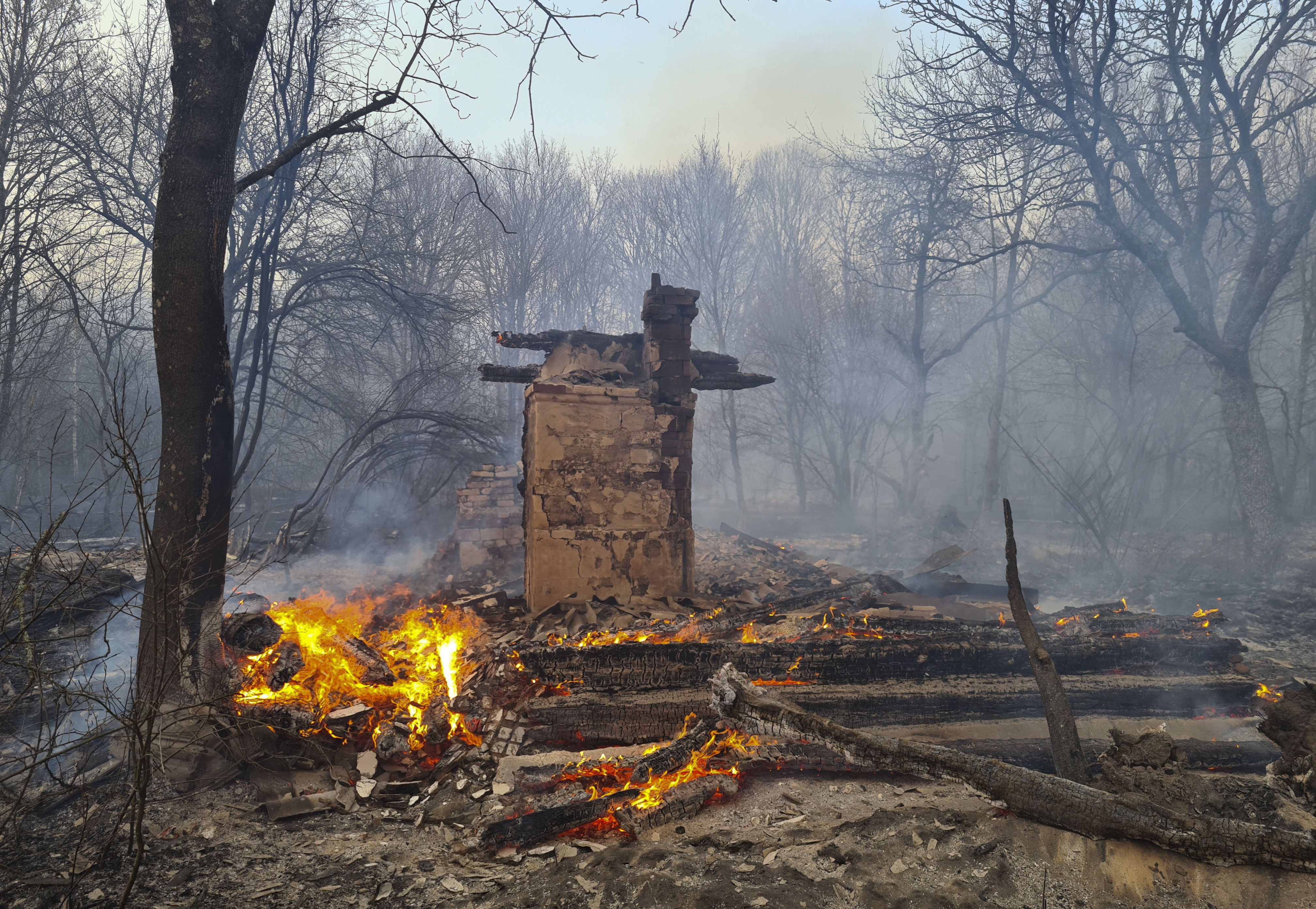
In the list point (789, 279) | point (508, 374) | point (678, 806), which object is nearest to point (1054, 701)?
point (678, 806)

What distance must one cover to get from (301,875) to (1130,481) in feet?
41.6

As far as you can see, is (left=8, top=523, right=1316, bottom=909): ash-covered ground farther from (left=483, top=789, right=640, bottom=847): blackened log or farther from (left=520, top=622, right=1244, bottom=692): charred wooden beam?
(left=520, top=622, right=1244, bottom=692): charred wooden beam

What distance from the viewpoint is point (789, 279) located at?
22.5 m

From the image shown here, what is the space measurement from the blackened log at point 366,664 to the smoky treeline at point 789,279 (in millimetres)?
2349

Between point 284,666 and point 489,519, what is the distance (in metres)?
7.16

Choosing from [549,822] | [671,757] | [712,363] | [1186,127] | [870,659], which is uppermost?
[1186,127]

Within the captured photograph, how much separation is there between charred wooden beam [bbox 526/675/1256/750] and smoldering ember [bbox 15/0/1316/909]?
0.03 meters

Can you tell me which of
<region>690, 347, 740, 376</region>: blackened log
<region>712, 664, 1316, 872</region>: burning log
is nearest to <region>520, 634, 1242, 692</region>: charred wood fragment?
<region>712, 664, 1316, 872</region>: burning log

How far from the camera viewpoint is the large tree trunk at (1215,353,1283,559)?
929cm

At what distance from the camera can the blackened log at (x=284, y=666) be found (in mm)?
5043

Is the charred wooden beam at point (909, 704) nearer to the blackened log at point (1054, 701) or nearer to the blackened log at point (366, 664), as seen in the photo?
the blackened log at point (366, 664)

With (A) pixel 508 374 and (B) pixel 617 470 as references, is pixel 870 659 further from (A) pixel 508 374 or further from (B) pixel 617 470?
(A) pixel 508 374

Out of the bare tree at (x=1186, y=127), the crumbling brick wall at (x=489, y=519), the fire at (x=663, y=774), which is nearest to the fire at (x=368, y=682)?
the fire at (x=663, y=774)

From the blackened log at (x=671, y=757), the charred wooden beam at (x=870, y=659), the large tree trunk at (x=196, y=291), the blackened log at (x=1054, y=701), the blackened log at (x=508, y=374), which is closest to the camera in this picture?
the blackened log at (x=1054, y=701)
